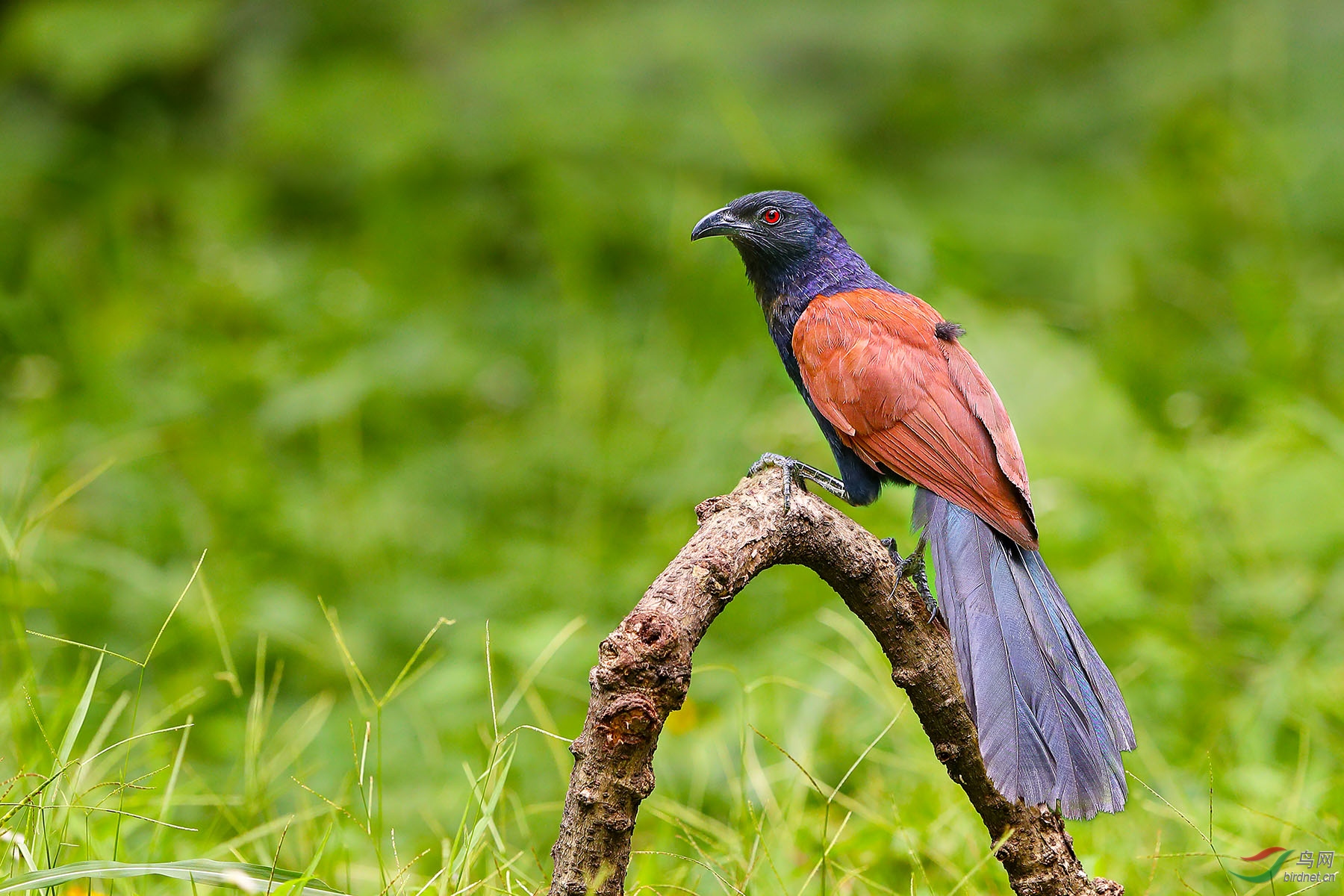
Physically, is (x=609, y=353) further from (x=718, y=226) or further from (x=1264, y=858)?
(x=1264, y=858)

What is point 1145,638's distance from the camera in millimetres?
3430

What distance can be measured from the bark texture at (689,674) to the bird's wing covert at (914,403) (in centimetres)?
31

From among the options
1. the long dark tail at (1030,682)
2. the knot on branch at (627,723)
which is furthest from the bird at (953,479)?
the knot on branch at (627,723)

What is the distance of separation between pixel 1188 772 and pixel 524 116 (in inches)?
166

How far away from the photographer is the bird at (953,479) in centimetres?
157

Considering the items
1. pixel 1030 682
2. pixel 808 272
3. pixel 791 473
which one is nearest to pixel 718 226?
pixel 808 272

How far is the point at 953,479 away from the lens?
206 centimetres

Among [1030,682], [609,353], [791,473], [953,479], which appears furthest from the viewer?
[609,353]

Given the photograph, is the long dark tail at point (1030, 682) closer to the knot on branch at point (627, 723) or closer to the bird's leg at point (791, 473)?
the bird's leg at point (791, 473)

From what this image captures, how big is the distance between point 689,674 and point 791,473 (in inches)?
16.8

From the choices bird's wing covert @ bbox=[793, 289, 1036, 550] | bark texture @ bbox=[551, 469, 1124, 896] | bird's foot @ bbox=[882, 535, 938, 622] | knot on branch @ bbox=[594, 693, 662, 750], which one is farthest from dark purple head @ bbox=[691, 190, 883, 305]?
knot on branch @ bbox=[594, 693, 662, 750]

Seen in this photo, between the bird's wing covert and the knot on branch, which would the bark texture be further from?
the bird's wing covert

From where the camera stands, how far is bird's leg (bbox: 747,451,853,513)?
1731 millimetres

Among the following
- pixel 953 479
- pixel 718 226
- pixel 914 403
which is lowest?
pixel 953 479
